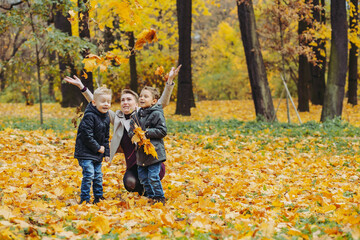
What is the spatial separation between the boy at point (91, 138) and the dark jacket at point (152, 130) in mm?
397

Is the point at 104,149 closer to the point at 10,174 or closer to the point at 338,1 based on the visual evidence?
the point at 10,174

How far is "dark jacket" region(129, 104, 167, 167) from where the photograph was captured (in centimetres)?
435

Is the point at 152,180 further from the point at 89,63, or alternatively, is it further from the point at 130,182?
the point at 89,63

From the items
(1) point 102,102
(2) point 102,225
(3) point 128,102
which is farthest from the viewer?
(3) point 128,102

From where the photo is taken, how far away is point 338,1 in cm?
1160

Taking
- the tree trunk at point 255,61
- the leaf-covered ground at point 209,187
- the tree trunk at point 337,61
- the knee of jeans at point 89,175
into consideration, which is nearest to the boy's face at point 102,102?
the knee of jeans at point 89,175

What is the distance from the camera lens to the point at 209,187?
530cm

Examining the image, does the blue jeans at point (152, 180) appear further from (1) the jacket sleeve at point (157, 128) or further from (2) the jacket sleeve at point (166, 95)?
(2) the jacket sleeve at point (166, 95)

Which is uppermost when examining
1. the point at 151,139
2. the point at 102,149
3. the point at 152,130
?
the point at 152,130

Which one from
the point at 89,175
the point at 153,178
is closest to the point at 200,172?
the point at 153,178

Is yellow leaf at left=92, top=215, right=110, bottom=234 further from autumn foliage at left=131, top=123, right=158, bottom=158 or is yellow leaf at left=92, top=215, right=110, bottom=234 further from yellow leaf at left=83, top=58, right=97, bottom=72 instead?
yellow leaf at left=83, top=58, right=97, bottom=72

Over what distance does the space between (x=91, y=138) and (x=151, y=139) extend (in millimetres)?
701

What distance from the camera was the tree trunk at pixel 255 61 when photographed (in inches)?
470

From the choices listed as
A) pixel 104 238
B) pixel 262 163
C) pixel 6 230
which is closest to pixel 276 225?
pixel 104 238
